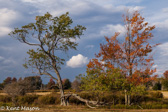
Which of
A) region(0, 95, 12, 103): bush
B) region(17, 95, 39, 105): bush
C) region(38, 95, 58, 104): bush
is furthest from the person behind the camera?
region(0, 95, 12, 103): bush

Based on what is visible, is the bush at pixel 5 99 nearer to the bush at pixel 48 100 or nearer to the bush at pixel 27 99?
the bush at pixel 27 99

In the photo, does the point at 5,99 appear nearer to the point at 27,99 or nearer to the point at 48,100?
the point at 27,99

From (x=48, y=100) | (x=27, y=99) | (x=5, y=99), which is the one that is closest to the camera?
(x=48, y=100)

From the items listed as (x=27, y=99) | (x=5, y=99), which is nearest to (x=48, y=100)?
(x=27, y=99)

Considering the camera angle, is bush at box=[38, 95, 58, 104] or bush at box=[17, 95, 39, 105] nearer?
bush at box=[38, 95, 58, 104]

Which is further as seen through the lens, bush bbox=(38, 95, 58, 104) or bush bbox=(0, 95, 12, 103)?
Result: bush bbox=(0, 95, 12, 103)

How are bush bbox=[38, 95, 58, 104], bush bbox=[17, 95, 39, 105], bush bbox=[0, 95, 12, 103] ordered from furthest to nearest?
bush bbox=[0, 95, 12, 103] < bush bbox=[17, 95, 39, 105] < bush bbox=[38, 95, 58, 104]

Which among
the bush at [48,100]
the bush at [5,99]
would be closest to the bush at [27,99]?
the bush at [48,100]

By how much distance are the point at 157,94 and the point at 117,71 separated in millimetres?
15467

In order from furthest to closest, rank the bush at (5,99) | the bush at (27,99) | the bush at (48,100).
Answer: the bush at (5,99)
the bush at (27,99)
the bush at (48,100)

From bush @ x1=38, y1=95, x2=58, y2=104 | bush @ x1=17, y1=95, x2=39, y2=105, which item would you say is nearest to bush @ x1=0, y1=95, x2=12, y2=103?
bush @ x1=17, y1=95, x2=39, y2=105

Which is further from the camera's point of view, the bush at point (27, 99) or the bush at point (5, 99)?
the bush at point (5, 99)

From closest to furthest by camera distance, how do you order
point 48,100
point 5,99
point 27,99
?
point 48,100 → point 27,99 → point 5,99

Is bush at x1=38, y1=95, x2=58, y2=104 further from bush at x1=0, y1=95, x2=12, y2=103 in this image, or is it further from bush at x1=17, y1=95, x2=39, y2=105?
bush at x1=0, y1=95, x2=12, y2=103
